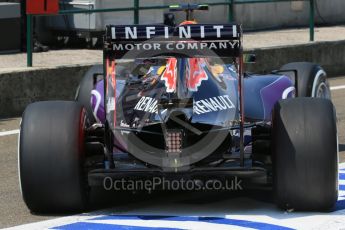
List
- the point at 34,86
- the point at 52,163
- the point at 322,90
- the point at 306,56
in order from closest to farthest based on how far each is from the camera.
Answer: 1. the point at 52,163
2. the point at 322,90
3. the point at 34,86
4. the point at 306,56

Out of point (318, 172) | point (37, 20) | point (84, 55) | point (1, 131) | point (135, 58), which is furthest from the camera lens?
point (37, 20)

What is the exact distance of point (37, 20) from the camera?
1653cm

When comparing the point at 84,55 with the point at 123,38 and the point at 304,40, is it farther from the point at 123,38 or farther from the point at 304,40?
the point at 123,38

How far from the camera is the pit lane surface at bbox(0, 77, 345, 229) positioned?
6738 mm

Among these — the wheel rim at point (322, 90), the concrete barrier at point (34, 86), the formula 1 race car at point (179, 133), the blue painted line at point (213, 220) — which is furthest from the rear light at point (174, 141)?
the concrete barrier at point (34, 86)

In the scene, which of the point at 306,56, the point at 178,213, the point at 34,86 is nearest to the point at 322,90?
the point at 178,213

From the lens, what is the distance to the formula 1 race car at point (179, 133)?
22.3 ft

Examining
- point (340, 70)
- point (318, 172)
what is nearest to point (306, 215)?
point (318, 172)

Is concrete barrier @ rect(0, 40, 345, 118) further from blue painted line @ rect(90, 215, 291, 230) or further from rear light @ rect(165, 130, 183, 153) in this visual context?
rear light @ rect(165, 130, 183, 153)

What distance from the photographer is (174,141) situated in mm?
6910

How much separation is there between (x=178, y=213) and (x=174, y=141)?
1.83ft

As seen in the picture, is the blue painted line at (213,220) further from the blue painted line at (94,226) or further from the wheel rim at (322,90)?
the wheel rim at (322,90)

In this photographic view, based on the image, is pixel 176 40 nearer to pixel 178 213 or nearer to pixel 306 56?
pixel 178 213

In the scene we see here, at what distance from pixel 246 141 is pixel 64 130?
1.41 m
